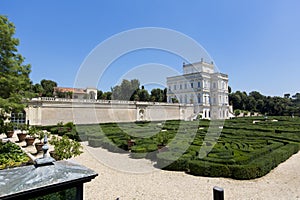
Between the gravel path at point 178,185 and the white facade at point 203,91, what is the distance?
3451 cm

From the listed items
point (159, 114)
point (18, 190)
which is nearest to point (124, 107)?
point (159, 114)

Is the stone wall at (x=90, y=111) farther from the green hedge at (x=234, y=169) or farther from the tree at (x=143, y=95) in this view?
the green hedge at (x=234, y=169)

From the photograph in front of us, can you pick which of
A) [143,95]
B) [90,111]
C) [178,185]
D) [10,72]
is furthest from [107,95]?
[178,185]

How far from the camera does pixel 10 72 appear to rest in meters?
7.51

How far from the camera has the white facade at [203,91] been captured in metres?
41.8

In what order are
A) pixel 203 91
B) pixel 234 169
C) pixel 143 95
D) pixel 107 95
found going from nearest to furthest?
pixel 234 169 < pixel 143 95 < pixel 107 95 < pixel 203 91

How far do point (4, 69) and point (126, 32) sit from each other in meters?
5.38

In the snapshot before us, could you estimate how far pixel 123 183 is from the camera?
5.43 m

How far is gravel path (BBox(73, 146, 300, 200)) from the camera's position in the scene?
15.1ft

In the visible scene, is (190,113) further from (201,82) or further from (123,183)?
(123,183)

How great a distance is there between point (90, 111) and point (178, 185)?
2138cm

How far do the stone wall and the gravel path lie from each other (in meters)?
17.0

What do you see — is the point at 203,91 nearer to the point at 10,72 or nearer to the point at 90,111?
the point at 90,111

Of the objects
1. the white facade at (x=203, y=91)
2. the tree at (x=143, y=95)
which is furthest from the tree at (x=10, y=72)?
the white facade at (x=203, y=91)
